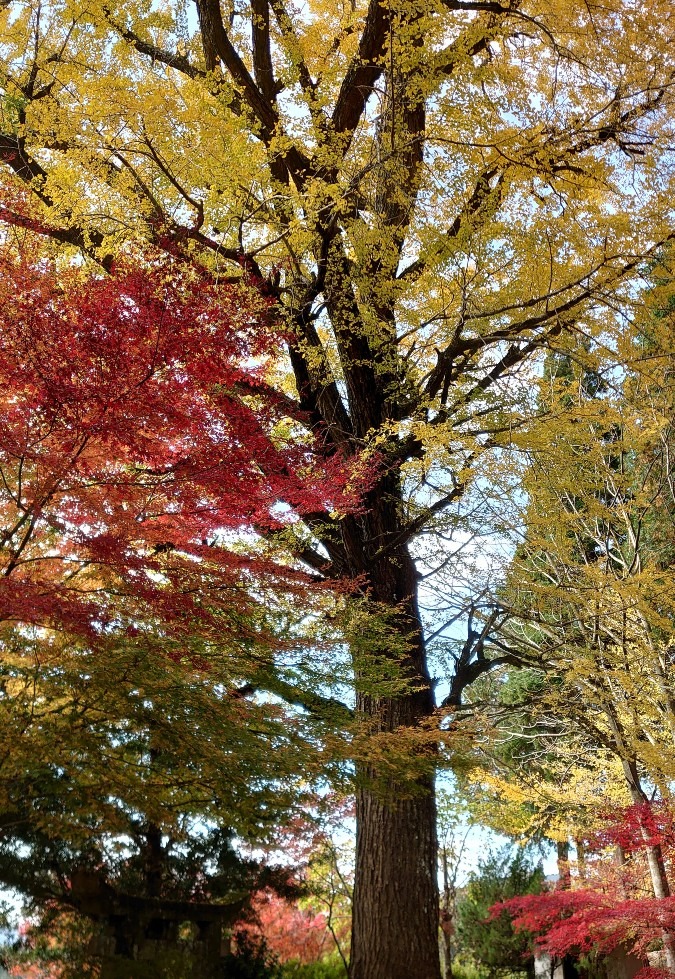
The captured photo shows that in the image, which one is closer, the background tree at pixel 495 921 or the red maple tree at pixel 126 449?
the red maple tree at pixel 126 449

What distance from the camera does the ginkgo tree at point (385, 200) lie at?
5660 millimetres

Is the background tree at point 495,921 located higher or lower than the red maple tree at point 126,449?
lower

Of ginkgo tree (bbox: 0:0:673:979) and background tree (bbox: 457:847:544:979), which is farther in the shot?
background tree (bbox: 457:847:544:979)

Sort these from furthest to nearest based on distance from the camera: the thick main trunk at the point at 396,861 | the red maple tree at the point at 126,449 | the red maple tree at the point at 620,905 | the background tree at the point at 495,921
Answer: the background tree at the point at 495,921 → the red maple tree at the point at 620,905 → the thick main trunk at the point at 396,861 → the red maple tree at the point at 126,449

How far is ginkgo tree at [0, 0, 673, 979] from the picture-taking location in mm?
5660

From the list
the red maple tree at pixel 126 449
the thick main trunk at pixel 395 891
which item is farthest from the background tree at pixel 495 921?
the red maple tree at pixel 126 449

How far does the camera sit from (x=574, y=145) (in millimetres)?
6129

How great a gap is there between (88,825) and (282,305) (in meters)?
4.30

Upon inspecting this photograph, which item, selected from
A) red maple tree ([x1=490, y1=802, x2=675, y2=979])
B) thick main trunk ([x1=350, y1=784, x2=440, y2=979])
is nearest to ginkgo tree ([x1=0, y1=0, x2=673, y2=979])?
thick main trunk ([x1=350, y1=784, x2=440, y2=979])

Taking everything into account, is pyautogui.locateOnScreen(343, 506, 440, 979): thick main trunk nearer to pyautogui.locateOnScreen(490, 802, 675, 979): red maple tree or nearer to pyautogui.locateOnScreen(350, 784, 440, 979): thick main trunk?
pyautogui.locateOnScreen(350, 784, 440, 979): thick main trunk

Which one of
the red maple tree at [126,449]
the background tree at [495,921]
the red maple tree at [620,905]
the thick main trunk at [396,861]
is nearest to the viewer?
the red maple tree at [126,449]

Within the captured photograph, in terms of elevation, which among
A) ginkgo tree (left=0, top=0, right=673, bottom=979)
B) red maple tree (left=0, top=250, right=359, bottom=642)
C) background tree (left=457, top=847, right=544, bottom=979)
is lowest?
background tree (left=457, top=847, right=544, bottom=979)

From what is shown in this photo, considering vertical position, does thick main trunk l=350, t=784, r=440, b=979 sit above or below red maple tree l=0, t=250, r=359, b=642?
below

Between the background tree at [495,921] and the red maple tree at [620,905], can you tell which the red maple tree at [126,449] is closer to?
the red maple tree at [620,905]
